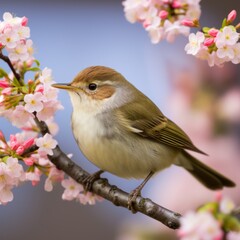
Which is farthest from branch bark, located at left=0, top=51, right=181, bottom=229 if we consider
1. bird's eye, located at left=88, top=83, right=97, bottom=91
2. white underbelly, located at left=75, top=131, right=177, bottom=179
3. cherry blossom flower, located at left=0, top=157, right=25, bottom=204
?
bird's eye, located at left=88, top=83, right=97, bottom=91

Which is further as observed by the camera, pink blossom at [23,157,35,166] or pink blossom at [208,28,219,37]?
pink blossom at [23,157,35,166]

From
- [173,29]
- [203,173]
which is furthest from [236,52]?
[203,173]

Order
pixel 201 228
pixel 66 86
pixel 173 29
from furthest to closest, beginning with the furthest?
1. pixel 66 86
2. pixel 173 29
3. pixel 201 228

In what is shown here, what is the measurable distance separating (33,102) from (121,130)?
0.71 meters

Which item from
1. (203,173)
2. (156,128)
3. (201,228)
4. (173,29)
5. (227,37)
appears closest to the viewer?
(201,228)

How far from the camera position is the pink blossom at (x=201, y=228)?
1.27 m

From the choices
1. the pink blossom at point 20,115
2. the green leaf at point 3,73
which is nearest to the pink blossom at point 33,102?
the pink blossom at point 20,115

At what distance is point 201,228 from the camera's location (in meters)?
1.27

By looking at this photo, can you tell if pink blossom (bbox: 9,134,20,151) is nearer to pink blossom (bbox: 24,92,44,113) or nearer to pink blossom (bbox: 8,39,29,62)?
pink blossom (bbox: 24,92,44,113)

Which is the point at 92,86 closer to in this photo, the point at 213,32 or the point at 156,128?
the point at 156,128

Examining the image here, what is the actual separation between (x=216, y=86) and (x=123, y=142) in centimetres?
48

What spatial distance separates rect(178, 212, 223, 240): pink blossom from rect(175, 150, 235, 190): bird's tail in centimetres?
147

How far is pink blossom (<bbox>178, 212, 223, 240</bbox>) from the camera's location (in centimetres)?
127

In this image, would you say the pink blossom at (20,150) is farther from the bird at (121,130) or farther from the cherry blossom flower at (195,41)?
the cherry blossom flower at (195,41)
